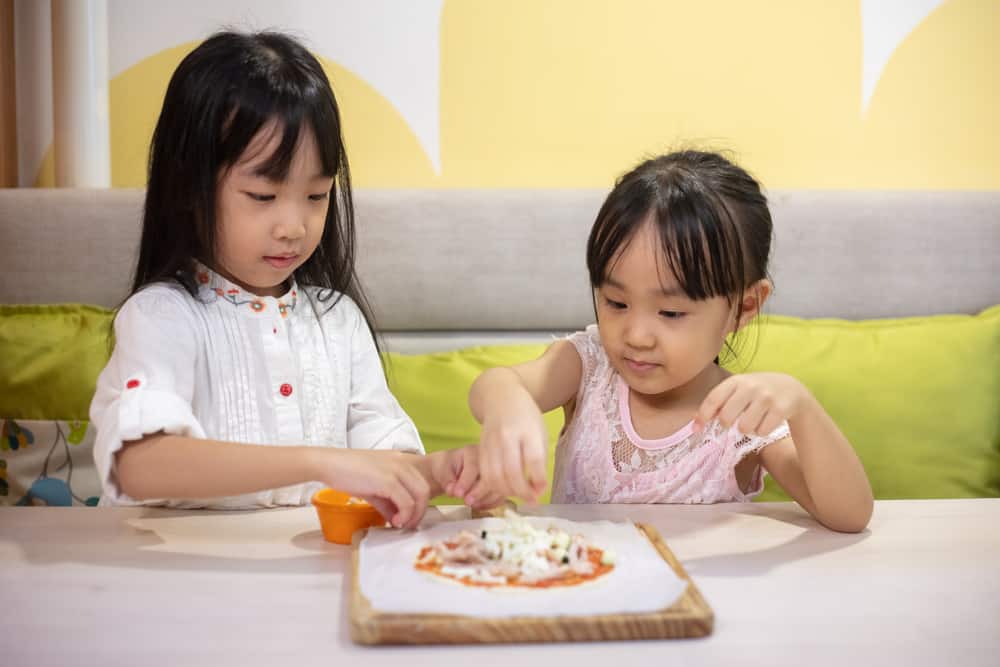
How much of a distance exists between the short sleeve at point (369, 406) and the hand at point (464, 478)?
26cm

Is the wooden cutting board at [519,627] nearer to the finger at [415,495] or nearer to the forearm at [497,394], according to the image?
the finger at [415,495]

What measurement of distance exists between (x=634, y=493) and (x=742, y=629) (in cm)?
62

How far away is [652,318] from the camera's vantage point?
4.23ft

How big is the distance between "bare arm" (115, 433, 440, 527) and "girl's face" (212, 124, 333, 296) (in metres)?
0.28

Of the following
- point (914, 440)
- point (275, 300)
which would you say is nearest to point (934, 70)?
point (914, 440)

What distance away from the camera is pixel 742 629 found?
2.62 feet

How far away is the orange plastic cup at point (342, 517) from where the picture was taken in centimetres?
103

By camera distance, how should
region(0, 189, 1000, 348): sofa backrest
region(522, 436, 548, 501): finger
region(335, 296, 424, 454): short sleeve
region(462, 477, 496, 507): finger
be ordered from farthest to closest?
1. region(0, 189, 1000, 348): sofa backrest
2. region(335, 296, 424, 454): short sleeve
3. region(462, 477, 496, 507): finger
4. region(522, 436, 548, 501): finger

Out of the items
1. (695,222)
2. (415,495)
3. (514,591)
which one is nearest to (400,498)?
(415,495)

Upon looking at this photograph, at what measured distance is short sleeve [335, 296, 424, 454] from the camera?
4.67 ft

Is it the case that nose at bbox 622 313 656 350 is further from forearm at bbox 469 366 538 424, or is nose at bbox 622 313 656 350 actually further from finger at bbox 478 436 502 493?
finger at bbox 478 436 502 493

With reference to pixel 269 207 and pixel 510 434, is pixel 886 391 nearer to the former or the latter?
pixel 510 434

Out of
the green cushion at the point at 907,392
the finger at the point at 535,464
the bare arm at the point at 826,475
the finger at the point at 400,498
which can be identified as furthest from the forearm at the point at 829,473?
the green cushion at the point at 907,392

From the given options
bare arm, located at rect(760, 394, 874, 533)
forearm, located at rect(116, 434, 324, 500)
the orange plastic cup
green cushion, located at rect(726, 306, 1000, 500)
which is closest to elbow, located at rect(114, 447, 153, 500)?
forearm, located at rect(116, 434, 324, 500)
